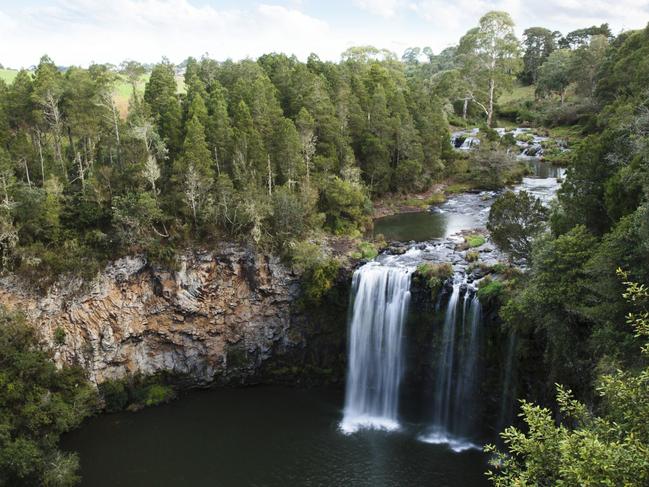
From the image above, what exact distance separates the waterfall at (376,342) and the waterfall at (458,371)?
294 centimetres

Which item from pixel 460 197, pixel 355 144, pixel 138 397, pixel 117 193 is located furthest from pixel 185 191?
pixel 460 197

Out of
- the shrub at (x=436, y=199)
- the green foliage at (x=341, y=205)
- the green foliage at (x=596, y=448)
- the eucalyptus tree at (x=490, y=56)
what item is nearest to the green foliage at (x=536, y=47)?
the eucalyptus tree at (x=490, y=56)

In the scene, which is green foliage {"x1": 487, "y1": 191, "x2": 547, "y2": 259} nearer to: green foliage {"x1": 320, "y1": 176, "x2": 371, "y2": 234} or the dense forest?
the dense forest

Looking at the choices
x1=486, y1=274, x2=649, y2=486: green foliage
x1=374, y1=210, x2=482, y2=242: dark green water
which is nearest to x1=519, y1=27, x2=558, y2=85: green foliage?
x1=374, y1=210, x2=482, y2=242: dark green water

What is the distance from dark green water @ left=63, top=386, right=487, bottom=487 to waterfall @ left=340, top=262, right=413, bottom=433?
170cm

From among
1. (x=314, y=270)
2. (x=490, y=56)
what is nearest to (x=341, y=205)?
→ (x=314, y=270)

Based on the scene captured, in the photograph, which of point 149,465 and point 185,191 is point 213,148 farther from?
point 149,465

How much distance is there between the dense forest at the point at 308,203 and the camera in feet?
62.4

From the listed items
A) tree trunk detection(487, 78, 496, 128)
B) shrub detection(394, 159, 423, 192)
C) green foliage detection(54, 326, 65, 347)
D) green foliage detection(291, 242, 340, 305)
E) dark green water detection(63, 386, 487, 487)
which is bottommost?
dark green water detection(63, 386, 487, 487)

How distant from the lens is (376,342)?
3528 cm

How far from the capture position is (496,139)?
67.8 meters

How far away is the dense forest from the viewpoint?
19.0m

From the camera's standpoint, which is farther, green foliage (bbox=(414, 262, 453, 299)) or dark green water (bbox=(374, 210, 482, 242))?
dark green water (bbox=(374, 210, 482, 242))

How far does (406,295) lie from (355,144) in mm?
24583
